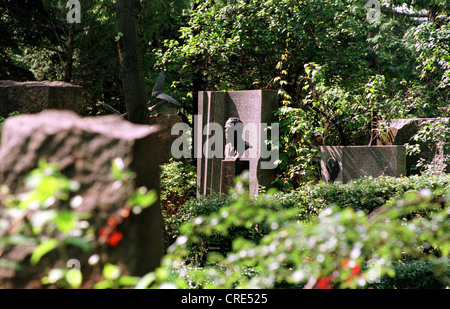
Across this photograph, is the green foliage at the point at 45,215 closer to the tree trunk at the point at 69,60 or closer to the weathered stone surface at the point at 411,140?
the weathered stone surface at the point at 411,140

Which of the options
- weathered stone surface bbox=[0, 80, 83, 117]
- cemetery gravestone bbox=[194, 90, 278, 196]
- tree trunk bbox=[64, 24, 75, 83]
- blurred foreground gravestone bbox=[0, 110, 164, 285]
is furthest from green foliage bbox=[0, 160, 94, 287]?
tree trunk bbox=[64, 24, 75, 83]

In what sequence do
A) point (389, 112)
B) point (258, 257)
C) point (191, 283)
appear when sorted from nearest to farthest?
1. point (258, 257)
2. point (191, 283)
3. point (389, 112)

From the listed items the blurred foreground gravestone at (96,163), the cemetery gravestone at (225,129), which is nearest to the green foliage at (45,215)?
the blurred foreground gravestone at (96,163)

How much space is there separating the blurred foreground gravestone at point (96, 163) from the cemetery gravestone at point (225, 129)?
275 inches

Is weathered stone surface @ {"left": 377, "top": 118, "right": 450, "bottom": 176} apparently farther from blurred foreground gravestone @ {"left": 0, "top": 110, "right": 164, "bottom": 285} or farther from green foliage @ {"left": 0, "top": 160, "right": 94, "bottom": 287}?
green foliage @ {"left": 0, "top": 160, "right": 94, "bottom": 287}

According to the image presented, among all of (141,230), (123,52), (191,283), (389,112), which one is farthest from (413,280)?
(389,112)

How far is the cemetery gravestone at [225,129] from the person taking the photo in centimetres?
934

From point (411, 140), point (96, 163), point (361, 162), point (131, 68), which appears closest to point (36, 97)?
point (131, 68)

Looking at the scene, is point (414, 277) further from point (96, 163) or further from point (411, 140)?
point (411, 140)

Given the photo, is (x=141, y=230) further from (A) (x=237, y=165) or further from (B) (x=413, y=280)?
(A) (x=237, y=165)

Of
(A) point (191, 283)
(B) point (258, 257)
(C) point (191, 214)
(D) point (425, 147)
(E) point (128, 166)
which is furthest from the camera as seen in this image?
(D) point (425, 147)

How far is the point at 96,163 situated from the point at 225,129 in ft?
24.6

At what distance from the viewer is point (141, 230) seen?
2.17 metres
